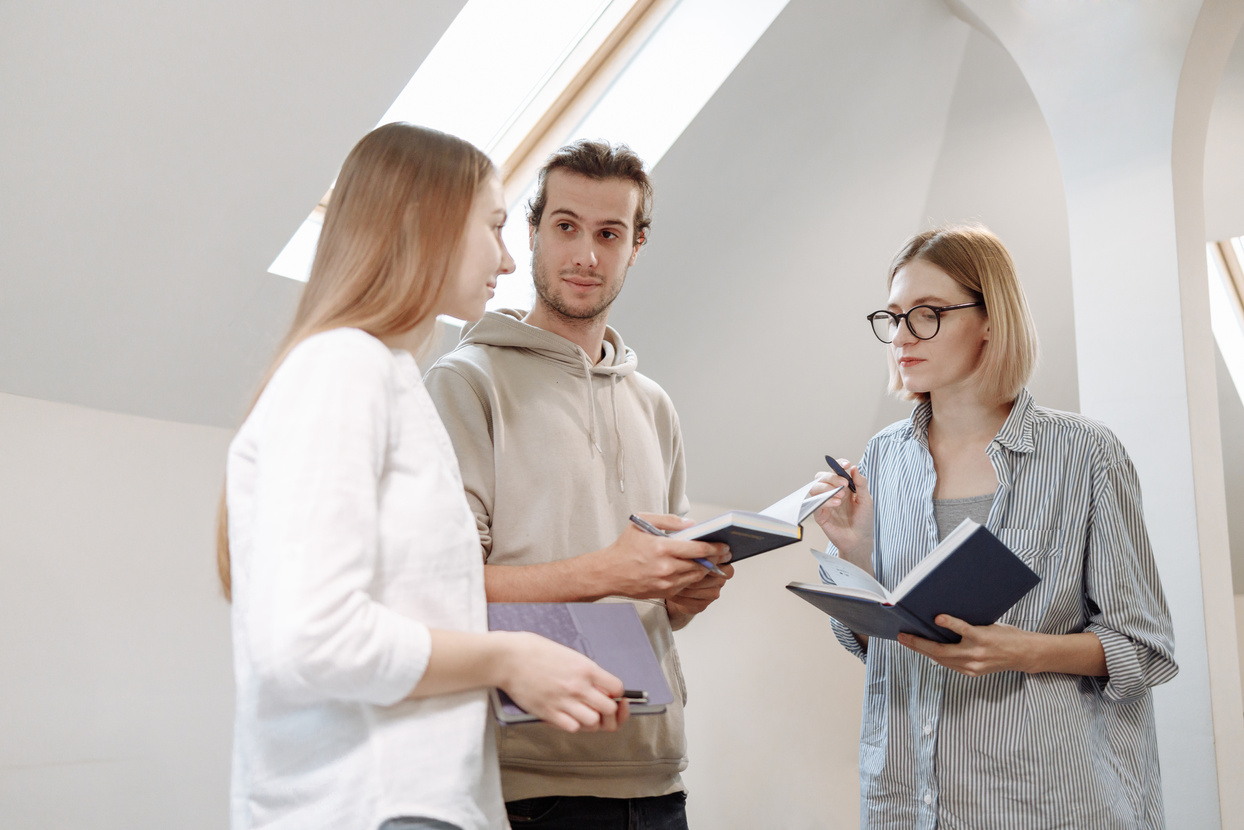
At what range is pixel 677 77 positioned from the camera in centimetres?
291

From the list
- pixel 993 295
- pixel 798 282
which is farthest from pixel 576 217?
pixel 798 282

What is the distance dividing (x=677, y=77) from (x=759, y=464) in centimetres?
173

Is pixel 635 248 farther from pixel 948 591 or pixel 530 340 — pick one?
pixel 948 591

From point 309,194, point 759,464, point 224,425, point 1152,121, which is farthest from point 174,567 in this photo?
point 1152,121

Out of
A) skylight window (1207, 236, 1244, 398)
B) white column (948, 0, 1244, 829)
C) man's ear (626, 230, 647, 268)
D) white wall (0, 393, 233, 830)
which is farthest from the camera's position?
skylight window (1207, 236, 1244, 398)

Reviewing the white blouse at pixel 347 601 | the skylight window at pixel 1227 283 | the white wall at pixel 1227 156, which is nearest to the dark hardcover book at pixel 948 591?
the white blouse at pixel 347 601

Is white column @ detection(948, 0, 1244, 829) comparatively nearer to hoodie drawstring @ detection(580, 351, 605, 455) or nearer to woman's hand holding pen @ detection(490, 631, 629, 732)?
hoodie drawstring @ detection(580, 351, 605, 455)

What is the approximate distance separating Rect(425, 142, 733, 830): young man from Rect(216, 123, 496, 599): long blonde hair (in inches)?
16.0

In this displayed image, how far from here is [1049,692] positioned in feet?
5.00

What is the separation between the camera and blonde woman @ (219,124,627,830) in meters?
0.87

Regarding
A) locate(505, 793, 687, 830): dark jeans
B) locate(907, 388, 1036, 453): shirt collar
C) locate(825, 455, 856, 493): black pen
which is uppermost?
locate(907, 388, 1036, 453): shirt collar

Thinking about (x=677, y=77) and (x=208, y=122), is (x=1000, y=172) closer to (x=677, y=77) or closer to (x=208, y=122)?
(x=677, y=77)

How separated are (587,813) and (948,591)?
63 cm

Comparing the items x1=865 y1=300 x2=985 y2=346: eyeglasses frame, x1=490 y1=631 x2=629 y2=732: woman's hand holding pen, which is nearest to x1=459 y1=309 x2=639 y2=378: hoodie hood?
x1=865 y1=300 x2=985 y2=346: eyeglasses frame
